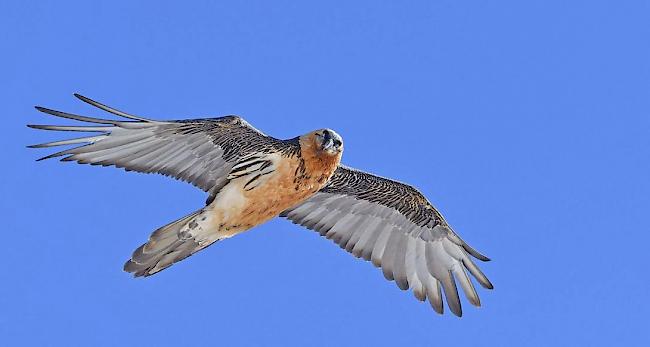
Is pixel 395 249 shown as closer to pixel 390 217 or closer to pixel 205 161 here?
pixel 390 217

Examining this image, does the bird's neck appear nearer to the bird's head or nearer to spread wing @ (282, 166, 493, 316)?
the bird's head

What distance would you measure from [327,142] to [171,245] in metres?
2.69

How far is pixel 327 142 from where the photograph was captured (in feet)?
54.5

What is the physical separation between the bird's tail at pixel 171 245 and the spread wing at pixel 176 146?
76cm

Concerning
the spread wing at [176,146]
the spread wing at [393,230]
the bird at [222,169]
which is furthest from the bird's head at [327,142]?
the spread wing at [393,230]

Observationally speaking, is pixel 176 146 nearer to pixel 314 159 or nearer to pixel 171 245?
pixel 171 245

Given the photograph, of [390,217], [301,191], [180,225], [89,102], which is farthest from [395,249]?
[89,102]

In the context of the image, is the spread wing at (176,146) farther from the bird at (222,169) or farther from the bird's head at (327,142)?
the bird's head at (327,142)

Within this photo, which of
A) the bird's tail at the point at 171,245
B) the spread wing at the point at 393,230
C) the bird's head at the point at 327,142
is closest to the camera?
the bird's tail at the point at 171,245

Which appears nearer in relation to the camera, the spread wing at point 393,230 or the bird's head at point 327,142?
the bird's head at point 327,142

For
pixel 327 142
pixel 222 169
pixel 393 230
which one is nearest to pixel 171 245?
pixel 222 169

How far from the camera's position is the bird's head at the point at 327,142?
54.6ft

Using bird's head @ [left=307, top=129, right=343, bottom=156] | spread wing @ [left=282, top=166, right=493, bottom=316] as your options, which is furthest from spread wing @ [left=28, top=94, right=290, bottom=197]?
spread wing @ [left=282, top=166, right=493, bottom=316]

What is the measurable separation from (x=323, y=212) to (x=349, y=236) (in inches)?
23.6
